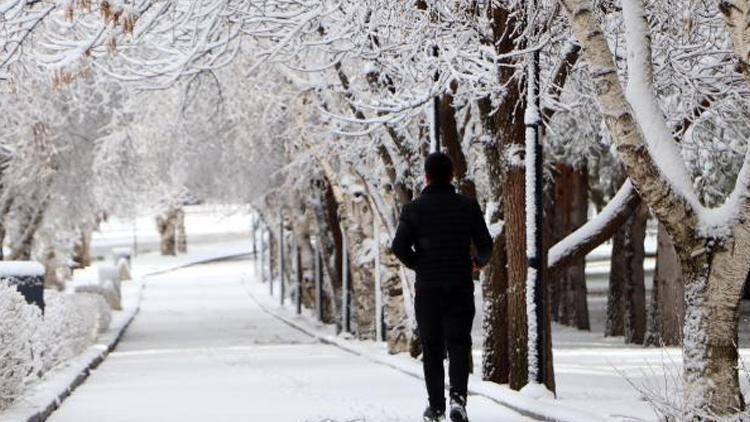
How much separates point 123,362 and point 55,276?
39176mm

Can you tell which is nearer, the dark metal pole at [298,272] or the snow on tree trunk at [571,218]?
the snow on tree trunk at [571,218]

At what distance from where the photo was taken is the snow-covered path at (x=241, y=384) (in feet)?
48.7

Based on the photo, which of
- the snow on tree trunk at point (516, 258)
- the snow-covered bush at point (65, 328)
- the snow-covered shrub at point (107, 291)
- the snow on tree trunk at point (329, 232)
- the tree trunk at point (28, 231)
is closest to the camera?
the snow on tree trunk at point (516, 258)

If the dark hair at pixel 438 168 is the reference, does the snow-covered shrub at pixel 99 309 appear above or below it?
below

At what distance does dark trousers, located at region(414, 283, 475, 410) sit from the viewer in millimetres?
11773

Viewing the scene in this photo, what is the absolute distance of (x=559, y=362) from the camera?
23.8 metres

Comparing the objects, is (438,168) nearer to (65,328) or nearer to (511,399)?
(511,399)

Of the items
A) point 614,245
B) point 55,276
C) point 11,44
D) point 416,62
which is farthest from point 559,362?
point 55,276

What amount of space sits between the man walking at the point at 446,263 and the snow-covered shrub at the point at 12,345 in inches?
154

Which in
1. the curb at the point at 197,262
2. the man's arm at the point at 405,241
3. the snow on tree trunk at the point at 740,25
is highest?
the snow on tree trunk at the point at 740,25

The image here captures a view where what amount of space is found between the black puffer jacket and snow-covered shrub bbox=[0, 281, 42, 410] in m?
3.91

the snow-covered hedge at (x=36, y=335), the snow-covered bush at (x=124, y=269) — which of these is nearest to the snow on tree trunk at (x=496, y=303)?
the snow-covered hedge at (x=36, y=335)

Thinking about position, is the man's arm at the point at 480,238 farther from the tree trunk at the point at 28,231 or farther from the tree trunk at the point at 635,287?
the tree trunk at the point at 28,231

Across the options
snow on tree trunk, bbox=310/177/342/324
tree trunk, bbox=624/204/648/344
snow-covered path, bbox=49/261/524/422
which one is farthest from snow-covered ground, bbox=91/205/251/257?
tree trunk, bbox=624/204/648/344
